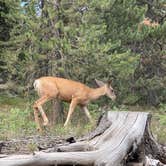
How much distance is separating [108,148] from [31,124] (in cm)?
668

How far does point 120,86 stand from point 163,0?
213 inches

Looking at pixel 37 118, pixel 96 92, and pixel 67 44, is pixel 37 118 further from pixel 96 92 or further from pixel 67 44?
pixel 96 92

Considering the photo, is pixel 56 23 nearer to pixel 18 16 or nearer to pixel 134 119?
pixel 18 16

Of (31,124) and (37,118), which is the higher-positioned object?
(31,124)

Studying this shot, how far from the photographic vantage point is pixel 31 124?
1178 centimetres

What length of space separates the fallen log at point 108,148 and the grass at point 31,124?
202 centimetres

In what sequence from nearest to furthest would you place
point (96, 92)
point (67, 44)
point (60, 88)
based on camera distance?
point (60, 88), point (67, 44), point (96, 92)

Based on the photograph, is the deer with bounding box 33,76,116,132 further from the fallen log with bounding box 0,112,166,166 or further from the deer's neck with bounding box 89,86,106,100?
the fallen log with bounding box 0,112,166,166

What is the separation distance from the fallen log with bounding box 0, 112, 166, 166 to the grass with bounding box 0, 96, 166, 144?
202 centimetres

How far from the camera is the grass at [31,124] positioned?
8.82 meters

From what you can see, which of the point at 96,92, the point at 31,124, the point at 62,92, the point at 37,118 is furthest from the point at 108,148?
the point at 96,92

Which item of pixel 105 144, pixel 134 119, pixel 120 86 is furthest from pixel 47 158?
pixel 120 86

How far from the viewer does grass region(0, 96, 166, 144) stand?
8820 mm

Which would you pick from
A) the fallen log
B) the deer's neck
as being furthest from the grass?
the fallen log
